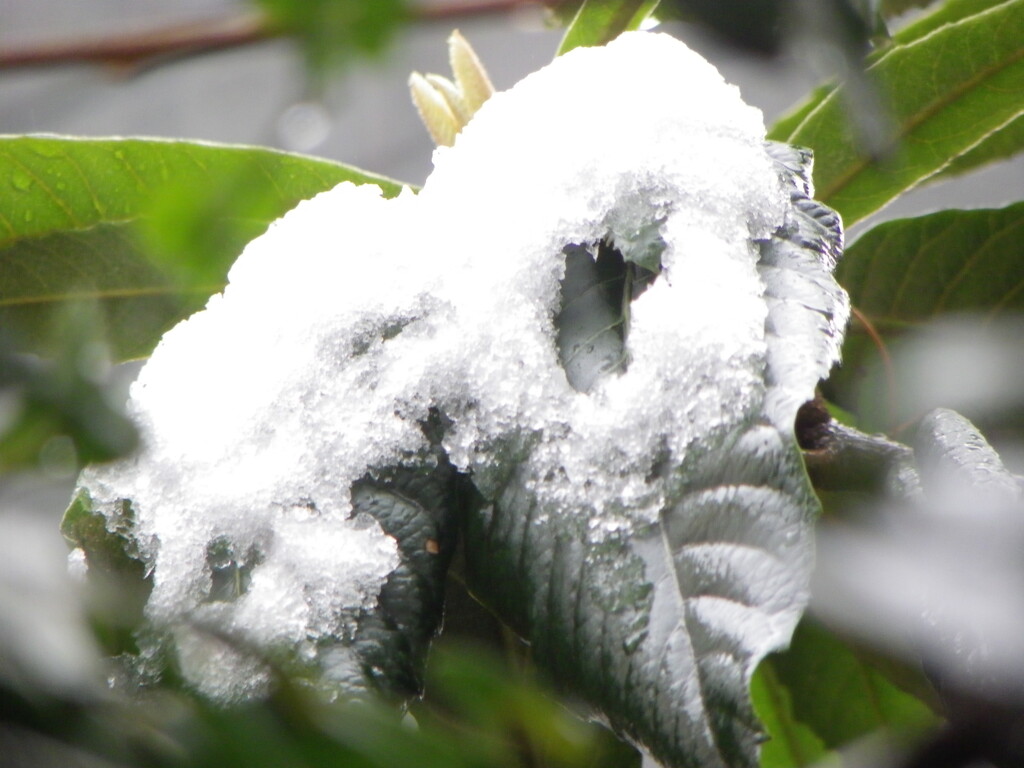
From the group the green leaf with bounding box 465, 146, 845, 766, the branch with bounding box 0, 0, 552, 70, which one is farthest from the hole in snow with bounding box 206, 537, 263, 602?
the branch with bounding box 0, 0, 552, 70

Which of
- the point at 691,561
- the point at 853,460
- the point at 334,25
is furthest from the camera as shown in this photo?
the point at 853,460

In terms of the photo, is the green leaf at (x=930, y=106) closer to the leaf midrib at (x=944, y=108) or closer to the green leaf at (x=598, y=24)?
the leaf midrib at (x=944, y=108)

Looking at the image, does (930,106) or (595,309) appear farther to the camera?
(930,106)

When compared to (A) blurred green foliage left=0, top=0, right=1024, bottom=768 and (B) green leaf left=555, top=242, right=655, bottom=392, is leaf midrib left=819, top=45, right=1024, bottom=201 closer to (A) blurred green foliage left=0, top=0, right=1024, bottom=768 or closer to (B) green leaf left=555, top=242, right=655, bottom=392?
(A) blurred green foliage left=0, top=0, right=1024, bottom=768

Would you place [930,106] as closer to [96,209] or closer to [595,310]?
[595,310]

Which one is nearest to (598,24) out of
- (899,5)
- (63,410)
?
(899,5)

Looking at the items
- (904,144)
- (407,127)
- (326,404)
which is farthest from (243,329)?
(407,127)

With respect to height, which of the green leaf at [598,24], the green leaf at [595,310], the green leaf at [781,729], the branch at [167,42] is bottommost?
the green leaf at [781,729]

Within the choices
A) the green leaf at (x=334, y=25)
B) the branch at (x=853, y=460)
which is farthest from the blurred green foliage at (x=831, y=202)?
the green leaf at (x=334, y=25)

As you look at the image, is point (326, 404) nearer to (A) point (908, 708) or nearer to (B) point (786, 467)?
(B) point (786, 467)
